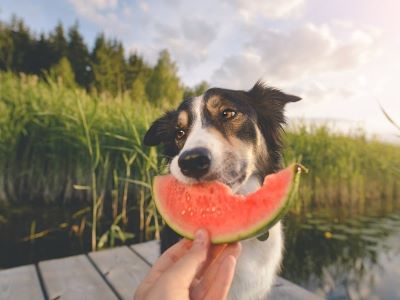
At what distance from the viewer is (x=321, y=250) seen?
5.32m

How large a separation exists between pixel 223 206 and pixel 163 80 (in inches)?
1530

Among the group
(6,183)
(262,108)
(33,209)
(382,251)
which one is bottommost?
(382,251)

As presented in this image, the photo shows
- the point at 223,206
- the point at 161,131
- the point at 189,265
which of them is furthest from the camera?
the point at 161,131

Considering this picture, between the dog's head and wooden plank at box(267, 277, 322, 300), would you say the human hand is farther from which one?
wooden plank at box(267, 277, 322, 300)

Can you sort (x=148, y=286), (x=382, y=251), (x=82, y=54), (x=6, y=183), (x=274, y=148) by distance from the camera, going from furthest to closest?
(x=82, y=54) → (x=6, y=183) → (x=382, y=251) → (x=274, y=148) → (x=148, y=286)

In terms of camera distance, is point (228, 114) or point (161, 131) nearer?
point (228, 114)

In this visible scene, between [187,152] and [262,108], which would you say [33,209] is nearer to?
[262,108]

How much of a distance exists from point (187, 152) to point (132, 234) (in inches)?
146

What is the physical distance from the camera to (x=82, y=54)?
135ft

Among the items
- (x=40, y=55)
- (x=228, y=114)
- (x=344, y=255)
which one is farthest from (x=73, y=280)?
(x=40, y=55)

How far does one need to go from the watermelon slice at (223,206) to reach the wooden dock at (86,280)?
118 centimetres

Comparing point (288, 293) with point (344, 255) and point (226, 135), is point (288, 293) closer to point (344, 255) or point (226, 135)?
point (226, 135)

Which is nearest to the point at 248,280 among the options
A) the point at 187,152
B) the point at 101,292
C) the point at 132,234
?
the point at 187,152

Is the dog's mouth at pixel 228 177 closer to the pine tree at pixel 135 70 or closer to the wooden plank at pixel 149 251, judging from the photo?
the wooden plank at pixel 149 251
